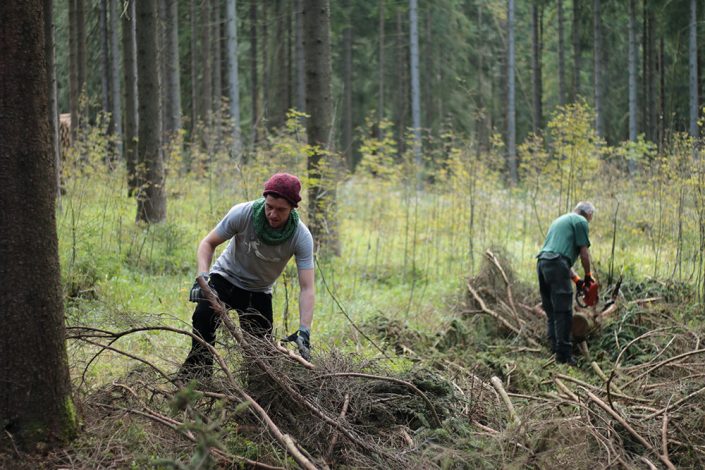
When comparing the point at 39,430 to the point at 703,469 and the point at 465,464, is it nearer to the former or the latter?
the point at 465,464

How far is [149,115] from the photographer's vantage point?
1112 centimetres

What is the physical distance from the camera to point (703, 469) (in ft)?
14.3

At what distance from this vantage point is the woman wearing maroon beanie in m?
4.44

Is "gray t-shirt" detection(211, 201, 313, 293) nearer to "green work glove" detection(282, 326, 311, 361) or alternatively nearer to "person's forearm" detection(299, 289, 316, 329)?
"person's forearm" detection(299, 289, 316, 329)

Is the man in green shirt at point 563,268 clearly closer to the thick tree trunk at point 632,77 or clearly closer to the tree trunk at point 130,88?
the tree trunk at point 130,88

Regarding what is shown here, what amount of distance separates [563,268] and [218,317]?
15.8 ft

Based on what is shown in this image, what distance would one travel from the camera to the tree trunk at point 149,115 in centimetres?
1100

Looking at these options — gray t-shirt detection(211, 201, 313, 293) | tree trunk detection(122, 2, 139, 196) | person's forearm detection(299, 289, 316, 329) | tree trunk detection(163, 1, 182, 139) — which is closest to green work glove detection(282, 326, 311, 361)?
person's forearm detection(299, 289, 316, 329)

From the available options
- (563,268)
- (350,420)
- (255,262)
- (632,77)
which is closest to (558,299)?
(563,268)

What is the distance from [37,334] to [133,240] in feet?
21.4

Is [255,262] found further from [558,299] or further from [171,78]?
[171,78]

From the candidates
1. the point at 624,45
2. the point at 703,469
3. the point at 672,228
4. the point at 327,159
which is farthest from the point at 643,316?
the point at 624,45

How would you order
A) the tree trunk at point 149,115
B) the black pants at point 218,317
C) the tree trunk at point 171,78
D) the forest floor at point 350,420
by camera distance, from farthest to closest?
the tree trunk at point 171,78 < the tree trunk at point 149,115 < the black pants at point 218,317 < the forest floor at point 350,420

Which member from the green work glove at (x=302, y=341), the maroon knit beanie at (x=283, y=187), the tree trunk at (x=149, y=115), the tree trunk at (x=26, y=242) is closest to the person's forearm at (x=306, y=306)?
the green work glove at (x=302, y=341)
